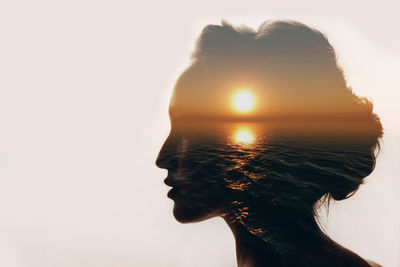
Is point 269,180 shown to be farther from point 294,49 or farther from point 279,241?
point 294,49

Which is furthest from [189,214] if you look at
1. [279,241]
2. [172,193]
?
[279,241]

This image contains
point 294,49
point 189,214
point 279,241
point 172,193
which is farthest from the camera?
point 294,49

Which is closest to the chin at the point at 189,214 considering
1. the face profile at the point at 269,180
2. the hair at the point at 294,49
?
the face profile at the point at 269,180

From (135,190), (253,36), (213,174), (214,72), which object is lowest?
(213,174)

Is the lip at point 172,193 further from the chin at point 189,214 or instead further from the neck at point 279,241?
the neck at point 279,241

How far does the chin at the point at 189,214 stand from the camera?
6900mm

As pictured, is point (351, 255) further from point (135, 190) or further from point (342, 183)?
point (135, 190)

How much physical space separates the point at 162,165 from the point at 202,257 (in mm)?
6864

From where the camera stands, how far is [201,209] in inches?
296

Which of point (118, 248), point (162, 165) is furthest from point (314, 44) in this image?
point (118, 248)

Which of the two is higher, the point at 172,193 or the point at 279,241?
the point at 172,193

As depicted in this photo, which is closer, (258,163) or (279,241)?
(279,241)

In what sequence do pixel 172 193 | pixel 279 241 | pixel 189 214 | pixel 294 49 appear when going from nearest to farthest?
pixel 279 241 → pixel 189 214 → pixel 172 193 → pixel 294 49

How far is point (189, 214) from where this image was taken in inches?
285
